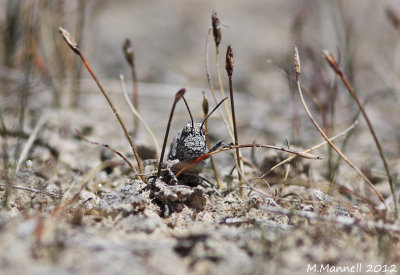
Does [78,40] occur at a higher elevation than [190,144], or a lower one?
higher

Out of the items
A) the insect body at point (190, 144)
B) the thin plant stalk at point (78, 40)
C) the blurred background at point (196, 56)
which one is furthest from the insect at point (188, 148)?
the thin plant stalk at point (78, 40)

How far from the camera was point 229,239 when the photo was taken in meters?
1.05

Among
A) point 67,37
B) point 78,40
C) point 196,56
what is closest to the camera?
point 67,37

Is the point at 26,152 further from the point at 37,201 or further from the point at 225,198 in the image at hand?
the point at 225,198

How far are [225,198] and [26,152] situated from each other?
94 centimetres

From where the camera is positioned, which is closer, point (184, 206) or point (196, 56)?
point (184, 206)

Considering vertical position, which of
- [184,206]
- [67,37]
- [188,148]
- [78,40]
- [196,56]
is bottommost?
[184,206]

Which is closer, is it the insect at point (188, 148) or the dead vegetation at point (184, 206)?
the dead vegetation at point (184, 206)

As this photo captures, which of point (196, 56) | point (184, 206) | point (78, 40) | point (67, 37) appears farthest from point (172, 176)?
point (196, 56)

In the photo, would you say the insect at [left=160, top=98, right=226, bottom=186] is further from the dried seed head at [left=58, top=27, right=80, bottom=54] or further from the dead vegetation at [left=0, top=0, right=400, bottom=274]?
the dried seed head at [left=58, top=27, right=80, bottom=54]

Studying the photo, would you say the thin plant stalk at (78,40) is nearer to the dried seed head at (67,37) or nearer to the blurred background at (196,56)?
the blurred background at (196,56)

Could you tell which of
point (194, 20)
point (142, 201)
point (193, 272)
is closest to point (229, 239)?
point (193, 272)

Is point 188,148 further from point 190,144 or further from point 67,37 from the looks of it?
point 67,37

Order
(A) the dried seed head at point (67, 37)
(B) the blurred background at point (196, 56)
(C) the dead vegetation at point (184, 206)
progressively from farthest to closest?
1. (B) the blurred background at point (196, 56)
2. (A) the dried seed head at point (67, 37)
3. (C) the dead vegetation at point (184, 206)
